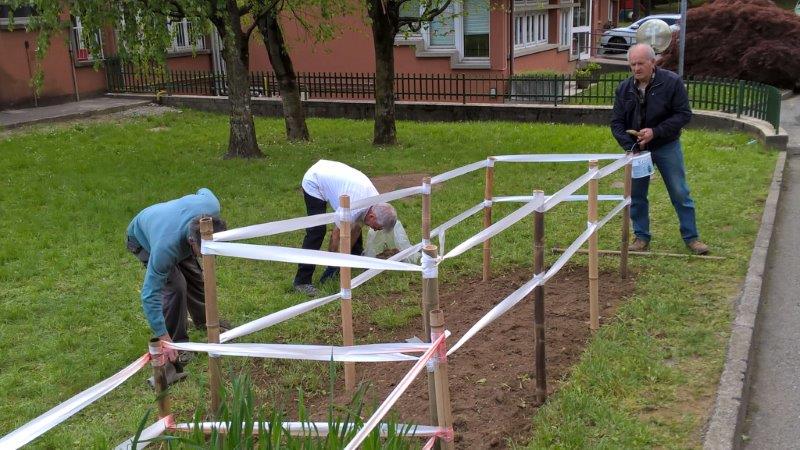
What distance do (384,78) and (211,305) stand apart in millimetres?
10625

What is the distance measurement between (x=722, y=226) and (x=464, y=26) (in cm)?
1264

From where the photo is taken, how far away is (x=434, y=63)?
19.6 metres

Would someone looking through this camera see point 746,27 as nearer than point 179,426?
No

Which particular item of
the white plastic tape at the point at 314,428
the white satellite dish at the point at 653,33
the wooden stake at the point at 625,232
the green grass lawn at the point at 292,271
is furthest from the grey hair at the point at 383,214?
the white satellite dish at the point at 653,33

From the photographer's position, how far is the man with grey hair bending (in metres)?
5.72

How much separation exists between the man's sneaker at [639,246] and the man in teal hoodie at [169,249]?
4.00m

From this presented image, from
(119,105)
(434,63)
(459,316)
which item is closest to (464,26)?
(434,63)

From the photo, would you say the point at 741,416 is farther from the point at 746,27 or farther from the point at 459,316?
the point at 746,27

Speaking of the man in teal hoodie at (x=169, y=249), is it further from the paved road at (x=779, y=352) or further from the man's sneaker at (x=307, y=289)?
the paved road at (x=779, y=352)

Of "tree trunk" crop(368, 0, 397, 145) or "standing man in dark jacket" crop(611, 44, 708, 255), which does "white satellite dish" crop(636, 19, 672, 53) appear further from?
"standing man in dark jacket" crop(611, 44, 708, 255)

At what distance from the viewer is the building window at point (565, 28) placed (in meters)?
23.9

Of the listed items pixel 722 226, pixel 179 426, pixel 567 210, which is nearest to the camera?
pixel 179 426

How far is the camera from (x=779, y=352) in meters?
5.16

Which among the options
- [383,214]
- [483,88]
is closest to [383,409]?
[383,214]
